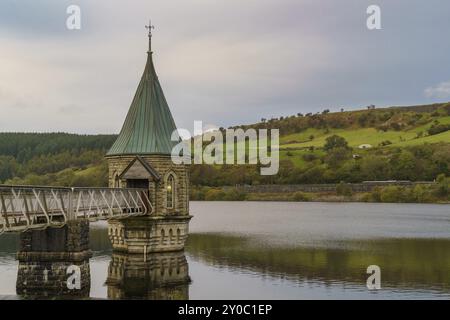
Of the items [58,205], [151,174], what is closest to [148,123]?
[151,174]

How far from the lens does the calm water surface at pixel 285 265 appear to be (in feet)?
113

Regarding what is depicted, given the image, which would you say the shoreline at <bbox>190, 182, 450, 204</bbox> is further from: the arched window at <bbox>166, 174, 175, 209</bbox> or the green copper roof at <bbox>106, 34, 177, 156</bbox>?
the arched window at <bbox>166, 174, 175, 209</bbox>

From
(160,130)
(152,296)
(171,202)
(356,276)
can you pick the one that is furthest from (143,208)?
(356,276)

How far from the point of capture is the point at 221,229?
7150 centimetres

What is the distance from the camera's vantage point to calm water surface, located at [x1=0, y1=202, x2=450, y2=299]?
34.4m

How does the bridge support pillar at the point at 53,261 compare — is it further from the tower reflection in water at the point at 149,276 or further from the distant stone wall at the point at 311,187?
the distant stone wall at the point at 311,187

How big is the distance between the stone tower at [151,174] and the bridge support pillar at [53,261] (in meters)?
12.2

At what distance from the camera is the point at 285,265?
4366cm

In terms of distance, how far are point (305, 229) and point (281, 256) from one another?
77.0ft

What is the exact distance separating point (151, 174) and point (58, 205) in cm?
1460

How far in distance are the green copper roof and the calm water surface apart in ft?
25.0

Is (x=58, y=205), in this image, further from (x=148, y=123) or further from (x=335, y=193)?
(x=335, y=193)

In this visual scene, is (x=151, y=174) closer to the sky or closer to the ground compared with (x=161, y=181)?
closer to the sky
